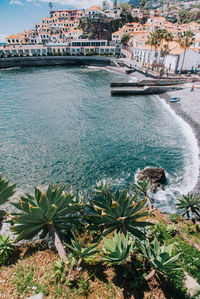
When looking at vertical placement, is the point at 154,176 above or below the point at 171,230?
below

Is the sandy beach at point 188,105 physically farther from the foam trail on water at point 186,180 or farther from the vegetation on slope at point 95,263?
the vegetation on slope at point 95,263

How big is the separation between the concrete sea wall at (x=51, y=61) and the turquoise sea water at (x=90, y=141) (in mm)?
56693

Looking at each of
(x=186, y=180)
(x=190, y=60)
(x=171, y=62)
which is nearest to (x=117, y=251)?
Answer: (x=186, y=180)

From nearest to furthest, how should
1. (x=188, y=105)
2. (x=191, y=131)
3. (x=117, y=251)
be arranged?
(x=117, y=251), (x=191, y=131), (x=188, y=105)

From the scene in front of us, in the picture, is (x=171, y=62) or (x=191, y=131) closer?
(x=191, y=131)

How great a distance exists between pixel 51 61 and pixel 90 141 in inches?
3548

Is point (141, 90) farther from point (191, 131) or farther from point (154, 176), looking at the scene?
point (154, 176)

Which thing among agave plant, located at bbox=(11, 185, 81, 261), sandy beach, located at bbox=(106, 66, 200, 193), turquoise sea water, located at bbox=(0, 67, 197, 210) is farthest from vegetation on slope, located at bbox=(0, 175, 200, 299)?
sandy beach, located at bbox=(106, 66, 200, 193)

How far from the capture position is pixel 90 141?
28141 mm

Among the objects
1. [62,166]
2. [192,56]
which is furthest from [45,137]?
[192,56]

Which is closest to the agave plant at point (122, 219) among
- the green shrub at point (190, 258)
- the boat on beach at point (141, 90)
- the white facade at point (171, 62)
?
the green shrub at point (190, 258)

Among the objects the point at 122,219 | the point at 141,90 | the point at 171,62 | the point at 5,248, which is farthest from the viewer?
the point at 171,62

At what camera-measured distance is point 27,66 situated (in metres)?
98.9

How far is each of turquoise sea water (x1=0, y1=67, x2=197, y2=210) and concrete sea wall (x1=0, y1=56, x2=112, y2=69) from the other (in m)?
56.7
